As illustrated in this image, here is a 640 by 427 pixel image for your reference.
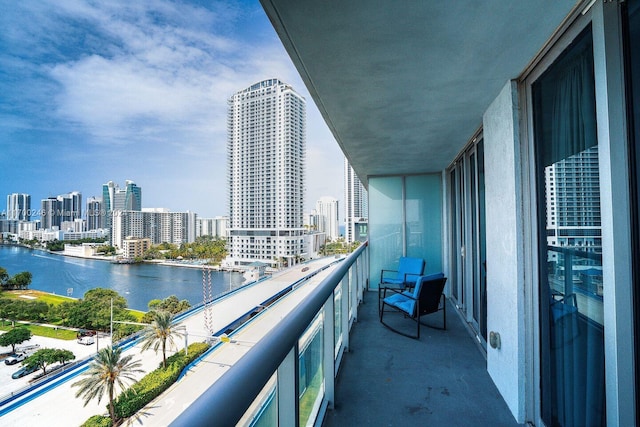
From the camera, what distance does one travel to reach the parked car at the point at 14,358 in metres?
6.23

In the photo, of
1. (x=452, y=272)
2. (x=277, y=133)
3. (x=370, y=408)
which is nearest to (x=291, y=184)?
(x=277, y=133)

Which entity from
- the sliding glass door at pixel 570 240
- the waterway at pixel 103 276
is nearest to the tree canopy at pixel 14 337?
the waterway at pixel 103 276

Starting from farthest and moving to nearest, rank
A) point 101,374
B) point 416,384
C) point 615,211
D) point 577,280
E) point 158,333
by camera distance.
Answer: point 158,333 < point 101,374 < point 416,384 < point 577,280 < point 615,211

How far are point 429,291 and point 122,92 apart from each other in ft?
99.3

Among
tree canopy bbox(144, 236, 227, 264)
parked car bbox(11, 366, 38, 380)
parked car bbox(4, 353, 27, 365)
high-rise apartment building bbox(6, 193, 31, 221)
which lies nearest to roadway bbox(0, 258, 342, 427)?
parked car bbox(11, 366, 38, 380)

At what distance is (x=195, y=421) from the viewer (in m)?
0.45

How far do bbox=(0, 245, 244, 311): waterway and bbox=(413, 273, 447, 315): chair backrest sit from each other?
10.4 meters

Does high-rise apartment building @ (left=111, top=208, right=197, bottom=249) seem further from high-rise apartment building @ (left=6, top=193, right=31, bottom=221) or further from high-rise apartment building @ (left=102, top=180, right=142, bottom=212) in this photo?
high-rise apartment building @ (left=6, top=193, right=31, bottom=221)

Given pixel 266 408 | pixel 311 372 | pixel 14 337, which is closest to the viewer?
pixel 266 408

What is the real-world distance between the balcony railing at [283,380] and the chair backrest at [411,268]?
3.16 m

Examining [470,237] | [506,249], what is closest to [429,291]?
[470,237]

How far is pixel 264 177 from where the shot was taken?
108 feet

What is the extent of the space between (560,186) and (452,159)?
3.27 m

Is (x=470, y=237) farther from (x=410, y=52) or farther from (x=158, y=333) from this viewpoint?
(x=158, y=333)
